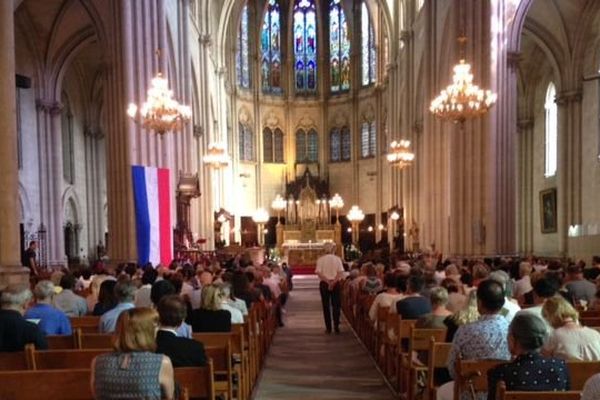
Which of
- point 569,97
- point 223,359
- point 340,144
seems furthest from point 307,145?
point 223,359

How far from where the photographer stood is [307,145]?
45.1 meters

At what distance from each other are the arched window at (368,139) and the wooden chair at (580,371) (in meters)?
38.4

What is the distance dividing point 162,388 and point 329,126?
138 ft

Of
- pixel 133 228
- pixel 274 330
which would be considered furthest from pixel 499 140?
pixel 133 228

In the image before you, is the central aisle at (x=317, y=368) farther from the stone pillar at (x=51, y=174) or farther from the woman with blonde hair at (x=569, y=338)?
the stone pillar at (x=51, y=174)

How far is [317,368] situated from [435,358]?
171 inches

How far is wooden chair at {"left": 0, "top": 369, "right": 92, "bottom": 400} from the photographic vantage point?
156 inches

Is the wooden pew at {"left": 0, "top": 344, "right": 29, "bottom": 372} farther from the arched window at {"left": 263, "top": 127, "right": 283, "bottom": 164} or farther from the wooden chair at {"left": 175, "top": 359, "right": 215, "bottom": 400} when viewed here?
the arched window at {"left": 263, "top": 127, "right": 283, "bottom": 164}

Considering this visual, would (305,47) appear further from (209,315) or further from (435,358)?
(435,358)

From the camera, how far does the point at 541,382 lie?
3.65m

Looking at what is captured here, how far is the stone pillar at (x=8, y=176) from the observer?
11.2 meters

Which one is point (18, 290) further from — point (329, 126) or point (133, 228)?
point (329, 126)

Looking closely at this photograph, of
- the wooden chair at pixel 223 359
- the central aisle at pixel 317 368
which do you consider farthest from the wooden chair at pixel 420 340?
the wooden chair at pixel 223 359

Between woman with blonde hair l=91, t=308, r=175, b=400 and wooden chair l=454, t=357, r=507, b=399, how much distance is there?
6.58 feet
